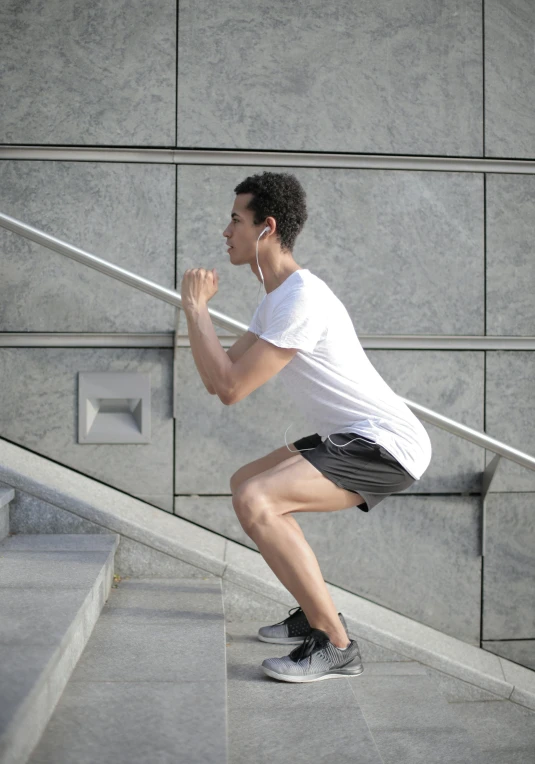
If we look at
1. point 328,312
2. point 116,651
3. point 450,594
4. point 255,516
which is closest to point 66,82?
point 328,312

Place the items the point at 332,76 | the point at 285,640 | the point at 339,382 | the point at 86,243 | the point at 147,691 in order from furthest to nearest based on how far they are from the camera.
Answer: the point at 332,76 → the point at 86,243 → the point at 285,640 → the point at 339,382 → the point at 147,691

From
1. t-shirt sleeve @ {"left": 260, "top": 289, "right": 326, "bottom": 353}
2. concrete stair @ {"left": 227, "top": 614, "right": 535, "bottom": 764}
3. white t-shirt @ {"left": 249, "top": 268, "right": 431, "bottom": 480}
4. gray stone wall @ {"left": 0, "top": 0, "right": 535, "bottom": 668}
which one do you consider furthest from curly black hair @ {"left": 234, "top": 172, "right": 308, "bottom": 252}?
concrete stair @ {"left": 227, "top": 614, "right": 535, "bottom": 764}

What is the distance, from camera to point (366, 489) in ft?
8.09

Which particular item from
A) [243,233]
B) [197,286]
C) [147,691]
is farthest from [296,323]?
[147,691]

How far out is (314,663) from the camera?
7.86ft

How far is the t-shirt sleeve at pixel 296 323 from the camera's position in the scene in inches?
91.5

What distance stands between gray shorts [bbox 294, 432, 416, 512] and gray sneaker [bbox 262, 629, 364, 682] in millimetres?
480

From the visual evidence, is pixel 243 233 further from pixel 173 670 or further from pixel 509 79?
pixel 509 79

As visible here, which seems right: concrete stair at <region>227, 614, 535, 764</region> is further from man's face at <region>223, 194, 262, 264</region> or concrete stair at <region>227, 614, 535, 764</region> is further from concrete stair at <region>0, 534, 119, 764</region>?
man's face at <region>223, 194, 262, 264</region>

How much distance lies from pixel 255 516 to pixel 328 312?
0.68 m

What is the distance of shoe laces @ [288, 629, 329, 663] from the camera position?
2410mm

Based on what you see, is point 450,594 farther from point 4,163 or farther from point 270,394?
point 4,163

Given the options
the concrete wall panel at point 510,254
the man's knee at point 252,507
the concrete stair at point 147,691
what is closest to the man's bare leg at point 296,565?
the man's knee at point 252,507

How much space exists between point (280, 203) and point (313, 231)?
3.63 ft
